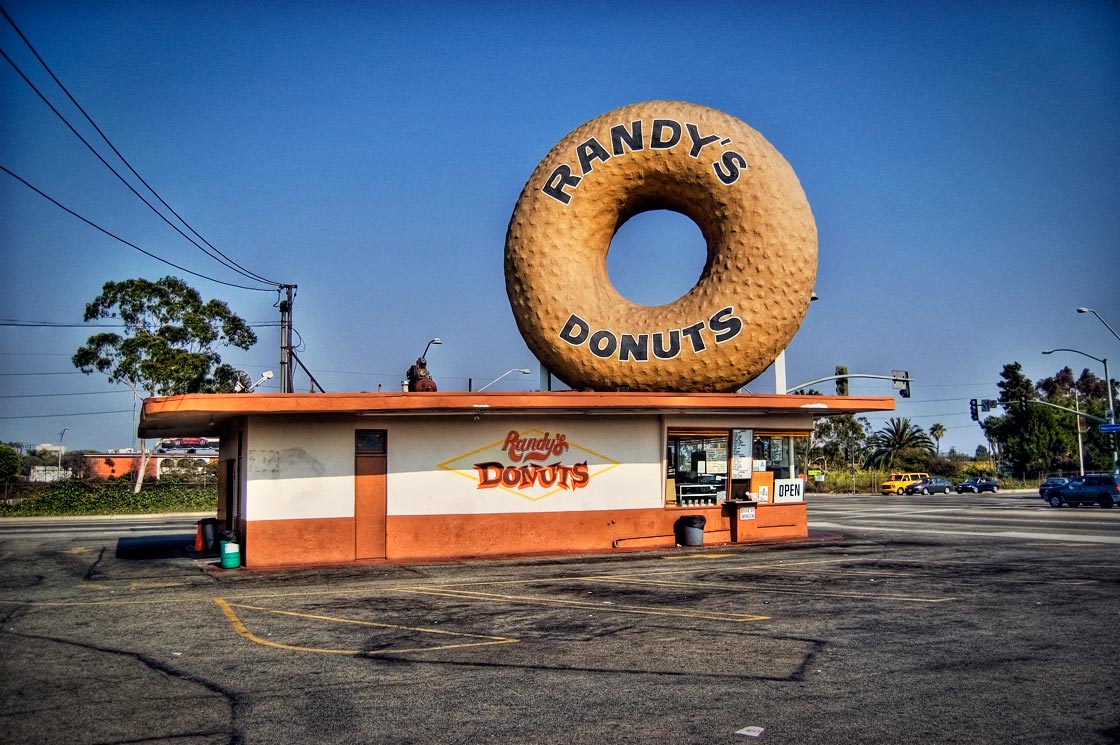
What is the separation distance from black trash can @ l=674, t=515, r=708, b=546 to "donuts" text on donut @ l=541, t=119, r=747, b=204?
7.78 meters

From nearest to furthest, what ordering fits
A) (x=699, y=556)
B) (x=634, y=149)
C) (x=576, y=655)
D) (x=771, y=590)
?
(x=576, y=655), (x=771, y=590), (x=699, y=556), (x=634, y=149)

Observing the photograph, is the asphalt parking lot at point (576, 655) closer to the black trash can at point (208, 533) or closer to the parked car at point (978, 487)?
the black trash can at point (208, 533)

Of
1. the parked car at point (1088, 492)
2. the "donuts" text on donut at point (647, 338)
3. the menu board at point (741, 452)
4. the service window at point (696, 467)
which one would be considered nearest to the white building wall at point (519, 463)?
the service window at point (696, 467)

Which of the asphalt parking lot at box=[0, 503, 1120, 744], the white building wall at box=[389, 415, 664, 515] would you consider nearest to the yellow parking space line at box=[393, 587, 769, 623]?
the asphalt parking lot at box=[0, 503, 1120, 744]

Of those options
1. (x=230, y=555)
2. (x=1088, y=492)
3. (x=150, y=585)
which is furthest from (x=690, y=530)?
(x=1088, y=492)

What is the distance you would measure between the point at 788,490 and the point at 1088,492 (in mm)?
30096

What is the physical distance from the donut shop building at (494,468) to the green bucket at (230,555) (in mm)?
255

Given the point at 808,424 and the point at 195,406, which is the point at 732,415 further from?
the point at 195,406

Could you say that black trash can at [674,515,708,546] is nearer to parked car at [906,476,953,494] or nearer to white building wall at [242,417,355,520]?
white building wall at [242,417,355,520]

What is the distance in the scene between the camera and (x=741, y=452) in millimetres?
21344

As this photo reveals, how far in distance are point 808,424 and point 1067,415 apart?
261 ft

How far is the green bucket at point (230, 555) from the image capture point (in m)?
18.0

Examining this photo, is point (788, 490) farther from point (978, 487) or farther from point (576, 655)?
point (978, 487)

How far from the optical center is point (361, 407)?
17.7m
